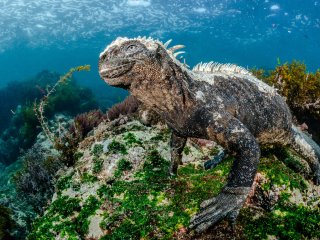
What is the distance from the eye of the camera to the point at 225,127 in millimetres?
3156

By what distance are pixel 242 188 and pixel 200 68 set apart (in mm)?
1781

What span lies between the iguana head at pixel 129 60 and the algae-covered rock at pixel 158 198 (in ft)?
5.19

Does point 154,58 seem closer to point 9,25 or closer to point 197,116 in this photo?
point 197,116

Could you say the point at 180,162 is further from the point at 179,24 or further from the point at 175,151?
the point at 179,24

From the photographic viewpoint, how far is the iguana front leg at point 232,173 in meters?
2.90

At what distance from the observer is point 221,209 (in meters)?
2.88

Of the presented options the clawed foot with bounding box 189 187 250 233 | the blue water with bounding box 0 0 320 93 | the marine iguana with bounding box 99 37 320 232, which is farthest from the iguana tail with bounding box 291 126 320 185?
the blue water with bounding box 0 0 320 93

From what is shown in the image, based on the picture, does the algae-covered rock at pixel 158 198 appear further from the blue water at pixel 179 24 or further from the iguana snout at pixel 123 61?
the blue water at pixel 179 24

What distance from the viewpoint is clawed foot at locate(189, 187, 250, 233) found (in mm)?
2877

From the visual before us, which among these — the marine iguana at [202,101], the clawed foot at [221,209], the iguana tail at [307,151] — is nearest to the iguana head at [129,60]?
the marine iguana at [202,101]

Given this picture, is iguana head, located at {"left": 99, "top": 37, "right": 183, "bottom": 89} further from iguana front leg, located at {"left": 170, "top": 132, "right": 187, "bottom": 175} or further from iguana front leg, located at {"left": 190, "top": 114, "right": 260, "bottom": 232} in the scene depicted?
iguana front leg, located at {"left": 170, "top": 132, "right": 187, "bottom": 175}

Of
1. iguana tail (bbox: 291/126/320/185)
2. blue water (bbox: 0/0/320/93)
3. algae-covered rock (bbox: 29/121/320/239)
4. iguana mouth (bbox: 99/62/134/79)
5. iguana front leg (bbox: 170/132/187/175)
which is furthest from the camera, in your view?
blue water (bbox: 0/0/320/93)

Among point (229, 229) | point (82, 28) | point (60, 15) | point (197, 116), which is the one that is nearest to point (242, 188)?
point (229, 229)

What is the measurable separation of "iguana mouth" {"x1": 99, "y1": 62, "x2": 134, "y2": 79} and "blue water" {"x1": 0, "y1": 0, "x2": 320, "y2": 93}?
106 feet
